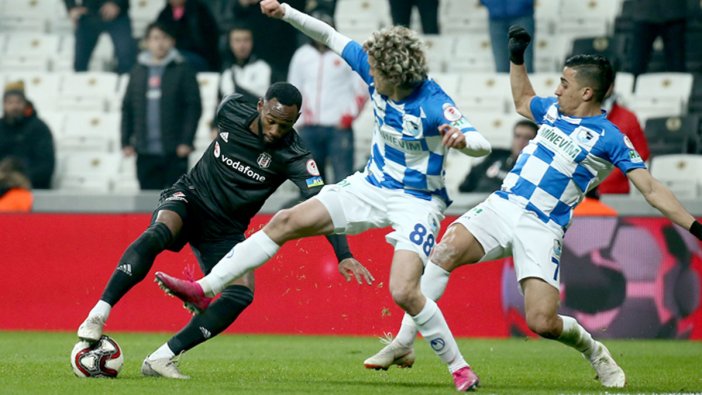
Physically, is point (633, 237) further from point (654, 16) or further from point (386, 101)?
point (386, 101)

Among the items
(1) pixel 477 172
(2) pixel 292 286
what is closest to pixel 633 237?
(1) pixel 477 172

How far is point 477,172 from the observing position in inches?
556

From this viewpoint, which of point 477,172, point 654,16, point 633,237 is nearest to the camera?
point 633,237

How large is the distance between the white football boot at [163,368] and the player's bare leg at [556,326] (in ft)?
7.09

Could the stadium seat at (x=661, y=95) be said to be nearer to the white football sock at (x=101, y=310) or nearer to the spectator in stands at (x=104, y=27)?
the spectator in stands at (x=104, y=27)

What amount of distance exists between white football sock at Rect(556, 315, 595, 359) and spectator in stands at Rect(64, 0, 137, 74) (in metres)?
9.89

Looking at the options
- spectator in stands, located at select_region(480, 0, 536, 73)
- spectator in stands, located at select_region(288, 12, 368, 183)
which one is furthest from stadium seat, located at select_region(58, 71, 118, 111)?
spectator in stands, located at select_region(480, 0, 536, 73)

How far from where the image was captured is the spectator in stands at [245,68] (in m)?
15.0

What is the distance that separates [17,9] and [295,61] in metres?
6.02

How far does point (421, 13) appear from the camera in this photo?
16766 mm

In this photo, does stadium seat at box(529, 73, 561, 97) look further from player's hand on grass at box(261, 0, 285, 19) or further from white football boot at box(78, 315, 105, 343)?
white football boot at box(78, 315, 105, 343)

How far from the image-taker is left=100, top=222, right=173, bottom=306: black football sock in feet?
26.7

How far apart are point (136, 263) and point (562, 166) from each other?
267cm

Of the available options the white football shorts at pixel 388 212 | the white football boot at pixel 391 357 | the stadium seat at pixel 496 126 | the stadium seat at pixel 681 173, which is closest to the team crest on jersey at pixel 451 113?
the white football shorts at pixel 388 212
